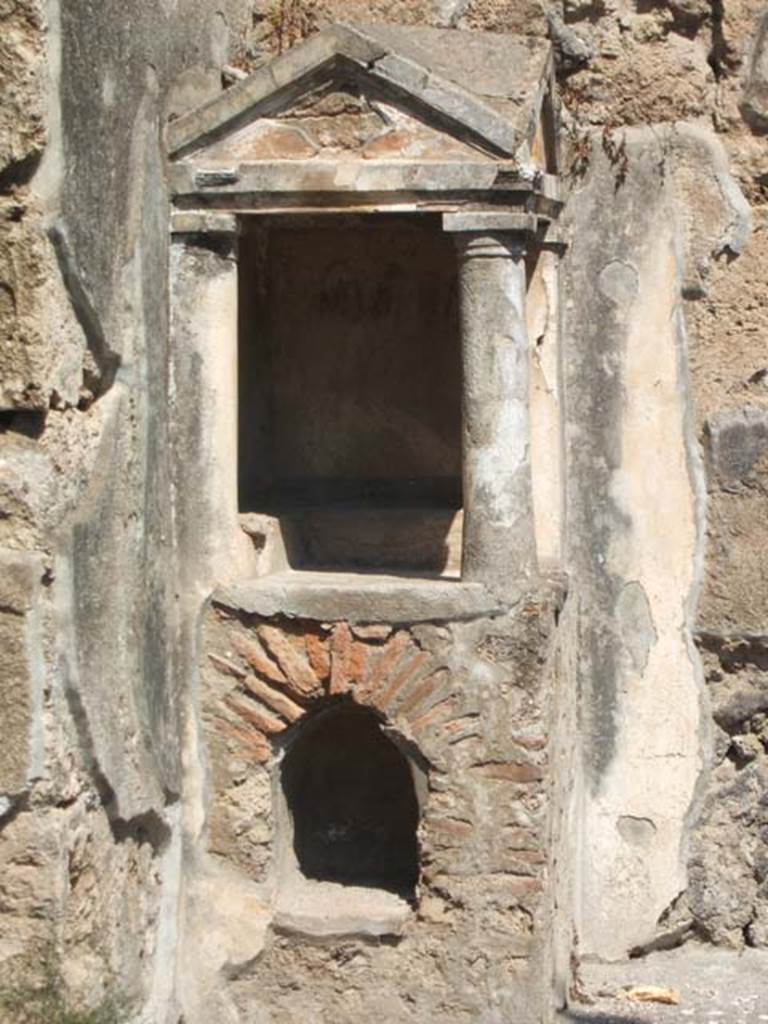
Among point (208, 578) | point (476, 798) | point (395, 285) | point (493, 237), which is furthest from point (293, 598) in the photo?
point (395, 285)

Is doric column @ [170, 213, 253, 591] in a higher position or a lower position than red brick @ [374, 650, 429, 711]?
higher

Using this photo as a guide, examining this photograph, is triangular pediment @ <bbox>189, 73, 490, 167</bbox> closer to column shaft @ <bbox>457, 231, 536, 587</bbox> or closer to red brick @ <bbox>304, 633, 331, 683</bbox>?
column shaft @ <bbox>457, 231, 536, 587</bbox>

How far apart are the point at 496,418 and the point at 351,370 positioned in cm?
148

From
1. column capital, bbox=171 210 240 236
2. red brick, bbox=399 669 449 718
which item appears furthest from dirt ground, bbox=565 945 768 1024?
column capital, bbox=171 210 240 236

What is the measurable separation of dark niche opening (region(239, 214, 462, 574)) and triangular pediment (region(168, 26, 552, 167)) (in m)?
1.21

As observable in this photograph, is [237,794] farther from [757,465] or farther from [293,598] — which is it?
[757,465]

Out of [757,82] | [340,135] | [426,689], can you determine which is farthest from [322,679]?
[757,82]

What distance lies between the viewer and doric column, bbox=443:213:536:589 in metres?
6.75

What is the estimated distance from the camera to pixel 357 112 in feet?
22.0

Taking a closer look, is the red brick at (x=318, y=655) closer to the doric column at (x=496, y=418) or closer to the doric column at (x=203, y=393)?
the doric column at (x=203, y=393)

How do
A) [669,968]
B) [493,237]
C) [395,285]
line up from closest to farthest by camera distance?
[493,237] → [669,968] → [395,285]

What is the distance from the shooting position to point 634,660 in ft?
25.2

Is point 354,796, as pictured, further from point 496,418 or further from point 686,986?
point 496,418

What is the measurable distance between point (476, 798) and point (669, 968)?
128 centimetres
